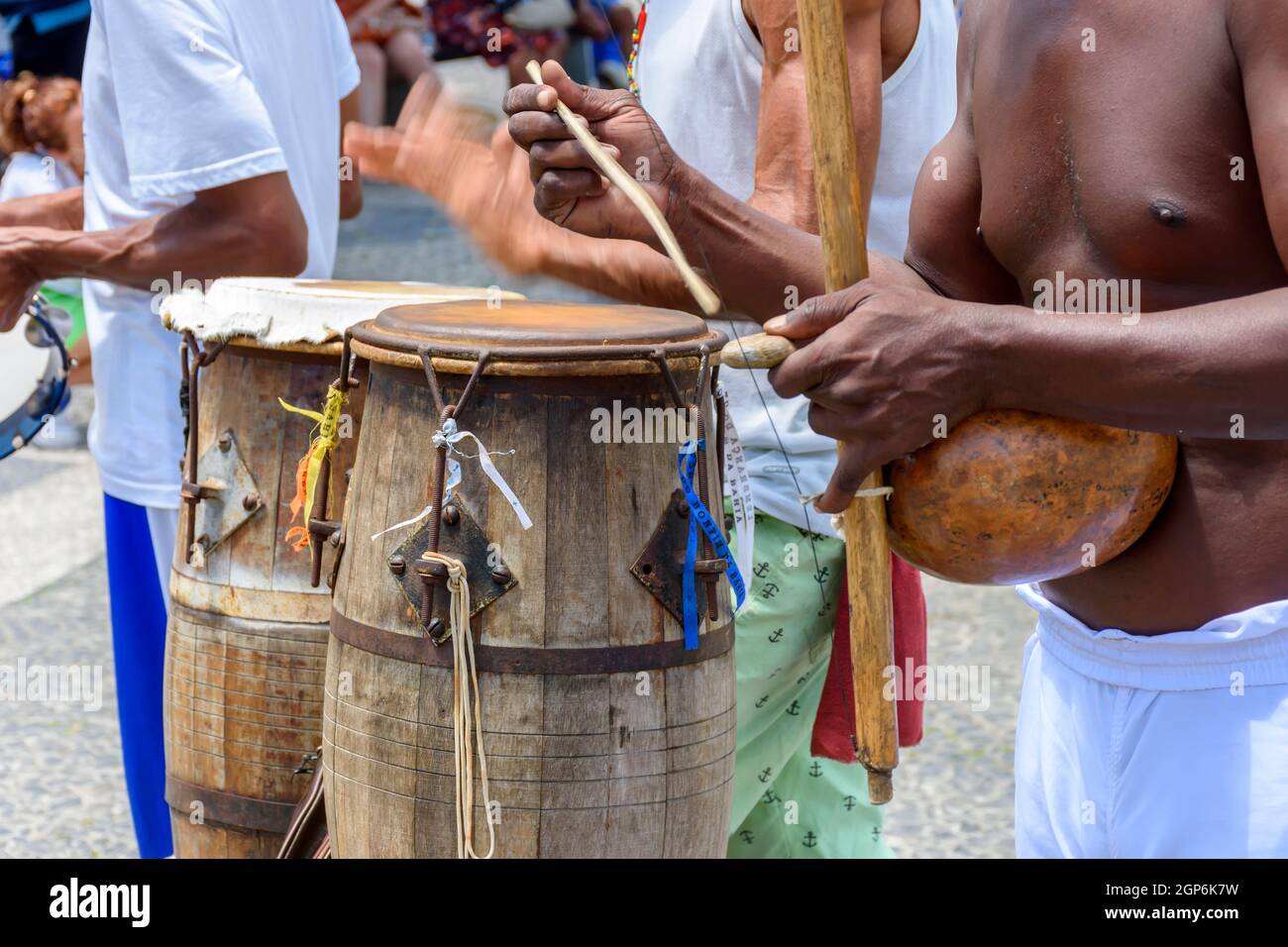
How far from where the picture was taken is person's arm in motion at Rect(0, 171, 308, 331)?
9.56 feet

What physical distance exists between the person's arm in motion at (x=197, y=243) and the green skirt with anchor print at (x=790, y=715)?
1093mm

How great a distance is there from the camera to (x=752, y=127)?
2621 mm

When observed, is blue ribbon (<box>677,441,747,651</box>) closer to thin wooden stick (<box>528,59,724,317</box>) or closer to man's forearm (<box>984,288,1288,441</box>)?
thin wooden stick (<box>528,59,724,317</box>)

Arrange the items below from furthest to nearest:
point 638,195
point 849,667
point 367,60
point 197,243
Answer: point 367,60 < point 197,243 < point 849,667 < point 638,195

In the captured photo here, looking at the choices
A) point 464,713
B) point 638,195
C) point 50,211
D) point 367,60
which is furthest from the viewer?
point 367,60

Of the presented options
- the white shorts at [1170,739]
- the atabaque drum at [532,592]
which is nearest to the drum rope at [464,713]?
the atabaque drum at [532,592]

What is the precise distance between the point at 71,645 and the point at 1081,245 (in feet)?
12.5

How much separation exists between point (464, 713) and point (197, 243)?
137 centimetres

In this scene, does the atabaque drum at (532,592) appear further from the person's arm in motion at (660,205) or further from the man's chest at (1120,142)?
the man's chest at (1120,142)

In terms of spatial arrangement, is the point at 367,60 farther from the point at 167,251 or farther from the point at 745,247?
the point at 745,247

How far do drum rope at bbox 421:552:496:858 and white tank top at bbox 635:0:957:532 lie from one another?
78cm

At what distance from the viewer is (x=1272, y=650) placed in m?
1.67

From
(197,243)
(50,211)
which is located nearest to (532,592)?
(197,243)
